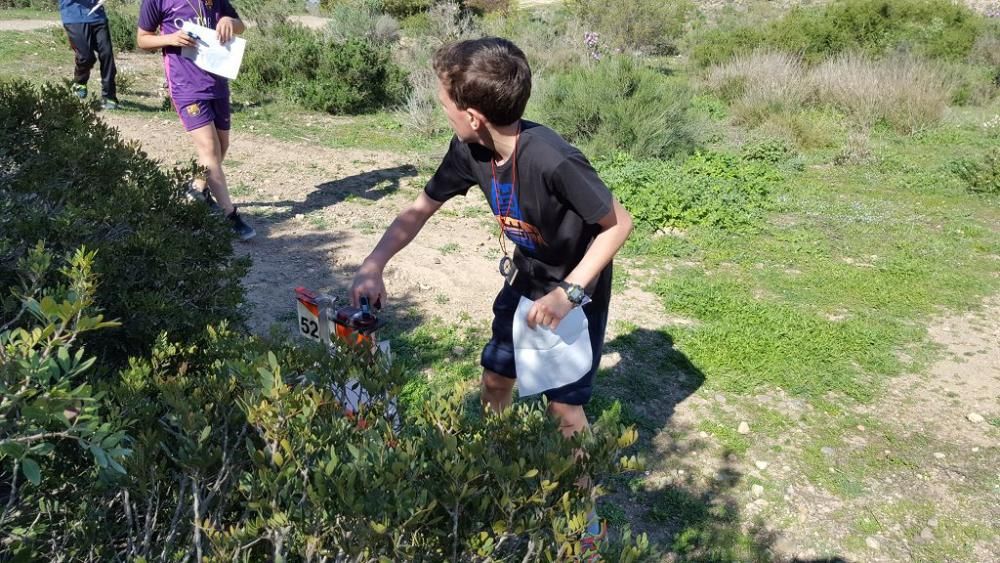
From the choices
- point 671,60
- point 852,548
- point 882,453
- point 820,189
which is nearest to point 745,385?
point 882,453

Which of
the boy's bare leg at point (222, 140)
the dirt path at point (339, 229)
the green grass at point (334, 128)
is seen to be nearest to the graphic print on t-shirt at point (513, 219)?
the dirt path at point (339, 229)

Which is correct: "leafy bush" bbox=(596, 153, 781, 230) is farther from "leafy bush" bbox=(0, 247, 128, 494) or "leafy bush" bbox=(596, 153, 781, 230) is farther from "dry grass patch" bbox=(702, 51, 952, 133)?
"leafy bush" bbox=(0, 247, 128, 494)

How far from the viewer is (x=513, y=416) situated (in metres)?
1.85

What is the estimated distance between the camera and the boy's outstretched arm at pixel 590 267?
7.14 ft

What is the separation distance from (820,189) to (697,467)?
210 inches

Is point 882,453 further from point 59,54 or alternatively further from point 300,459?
point 59,54

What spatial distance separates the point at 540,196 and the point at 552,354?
0.48m

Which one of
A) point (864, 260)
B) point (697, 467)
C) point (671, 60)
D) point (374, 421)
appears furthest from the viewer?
point (671, 60)

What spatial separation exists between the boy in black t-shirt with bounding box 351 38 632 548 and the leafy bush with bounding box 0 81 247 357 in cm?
58

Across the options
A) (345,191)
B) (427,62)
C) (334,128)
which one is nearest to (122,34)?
(427,62)

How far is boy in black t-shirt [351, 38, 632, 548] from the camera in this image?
7.15 ft

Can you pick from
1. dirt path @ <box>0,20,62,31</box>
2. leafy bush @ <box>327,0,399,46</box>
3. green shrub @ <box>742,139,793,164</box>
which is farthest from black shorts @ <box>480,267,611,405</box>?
dirt path @ <box>0,20,62,31</box>

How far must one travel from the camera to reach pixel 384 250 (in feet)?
8.59

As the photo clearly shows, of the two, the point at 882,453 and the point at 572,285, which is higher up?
the point at 572,285
